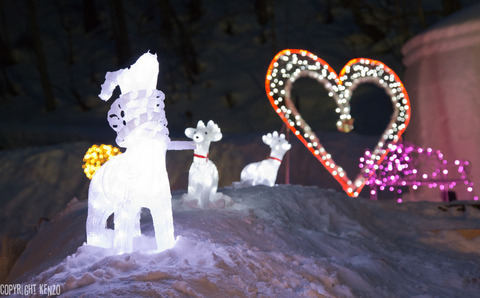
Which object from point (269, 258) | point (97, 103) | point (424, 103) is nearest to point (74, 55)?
point (97, 103)

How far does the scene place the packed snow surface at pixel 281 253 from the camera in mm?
4417

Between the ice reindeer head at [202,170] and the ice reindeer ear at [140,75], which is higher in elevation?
the ice reindeer ear at [140,75]

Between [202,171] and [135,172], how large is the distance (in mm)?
2471

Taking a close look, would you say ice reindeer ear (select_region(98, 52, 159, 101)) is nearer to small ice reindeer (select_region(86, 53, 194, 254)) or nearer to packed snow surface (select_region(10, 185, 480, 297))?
small ice reindeer (select_region(86, 53, 194, 254))

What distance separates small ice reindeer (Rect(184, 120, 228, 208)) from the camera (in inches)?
292

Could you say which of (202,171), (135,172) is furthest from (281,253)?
(202,171)

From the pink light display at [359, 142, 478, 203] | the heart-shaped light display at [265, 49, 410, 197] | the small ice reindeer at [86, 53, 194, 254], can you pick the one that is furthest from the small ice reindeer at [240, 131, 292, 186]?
the small ice reindeer at [86, 53, 194, 254]

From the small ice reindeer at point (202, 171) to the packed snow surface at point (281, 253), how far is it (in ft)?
0.93

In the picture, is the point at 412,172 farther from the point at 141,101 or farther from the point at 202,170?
the point at 141,101

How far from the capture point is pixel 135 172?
509cm

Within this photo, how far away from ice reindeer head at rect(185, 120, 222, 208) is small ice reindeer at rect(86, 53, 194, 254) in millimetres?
1994

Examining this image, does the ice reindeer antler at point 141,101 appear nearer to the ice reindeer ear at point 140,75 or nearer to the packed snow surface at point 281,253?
the ice reindeer ear at point 140,75

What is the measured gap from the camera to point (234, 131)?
16.8 metres

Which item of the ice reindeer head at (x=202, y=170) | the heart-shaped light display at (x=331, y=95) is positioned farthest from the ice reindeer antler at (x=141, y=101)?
the heart-shaped light display at (x=331, y=95)
